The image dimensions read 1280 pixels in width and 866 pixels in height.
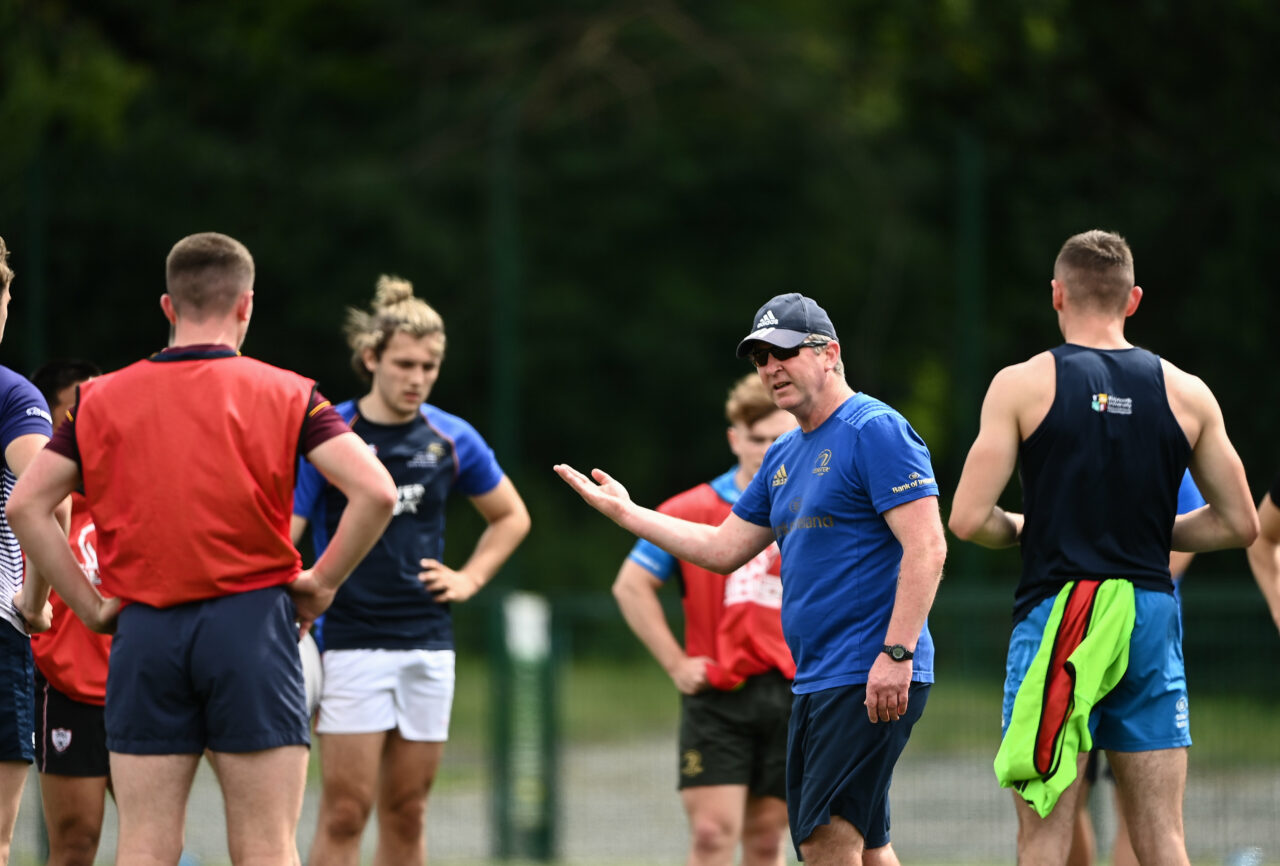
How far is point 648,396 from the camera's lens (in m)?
14.0

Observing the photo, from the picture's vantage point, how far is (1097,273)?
16.1 feet

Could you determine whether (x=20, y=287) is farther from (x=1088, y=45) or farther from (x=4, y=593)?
(x=1088, y=45)

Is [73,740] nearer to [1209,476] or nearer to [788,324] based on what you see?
[788,324]

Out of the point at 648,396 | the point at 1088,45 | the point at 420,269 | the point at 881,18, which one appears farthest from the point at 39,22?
the point at 1088,45

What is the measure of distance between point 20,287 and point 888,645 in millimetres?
8735

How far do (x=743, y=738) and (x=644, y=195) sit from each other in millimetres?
9211

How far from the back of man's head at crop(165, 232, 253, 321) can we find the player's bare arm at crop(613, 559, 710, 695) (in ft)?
7.83

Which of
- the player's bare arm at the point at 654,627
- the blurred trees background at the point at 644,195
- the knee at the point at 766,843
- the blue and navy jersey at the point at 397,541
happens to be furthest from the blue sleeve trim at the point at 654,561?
the blurred trees background at the point at 644,195

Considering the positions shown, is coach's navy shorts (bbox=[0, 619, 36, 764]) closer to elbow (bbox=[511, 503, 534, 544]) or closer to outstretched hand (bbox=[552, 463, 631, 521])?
outstretched hand (bbox=[552, 463, 631, 521])

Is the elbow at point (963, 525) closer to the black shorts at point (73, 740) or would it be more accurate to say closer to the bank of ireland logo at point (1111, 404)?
the bank of ireland logo at point (1111, 404)

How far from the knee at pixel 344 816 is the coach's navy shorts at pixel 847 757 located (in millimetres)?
2007

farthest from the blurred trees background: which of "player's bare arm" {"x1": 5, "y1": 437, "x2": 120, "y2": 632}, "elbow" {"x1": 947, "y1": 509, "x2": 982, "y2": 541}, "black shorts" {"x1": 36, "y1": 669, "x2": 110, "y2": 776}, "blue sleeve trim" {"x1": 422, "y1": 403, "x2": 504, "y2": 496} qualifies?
"player's bare arm" {"x1": 5, "y1": 437, "x2": 120, "y2": 632}

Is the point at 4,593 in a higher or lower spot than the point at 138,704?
higher

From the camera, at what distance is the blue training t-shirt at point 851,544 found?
4633 millimetres
